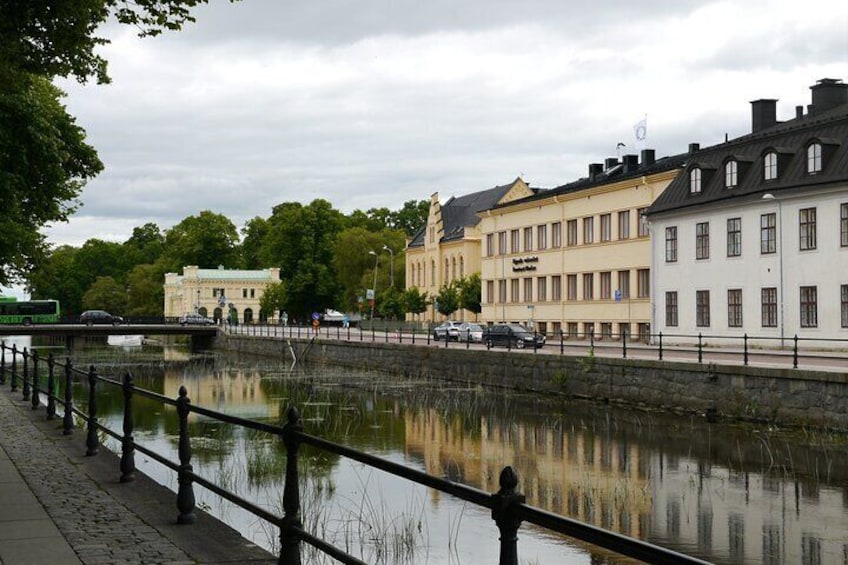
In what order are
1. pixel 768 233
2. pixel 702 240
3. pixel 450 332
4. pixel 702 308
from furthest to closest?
pixel 450 332 → pixel 702 240 → pixel 702 308 → pixel 768 233

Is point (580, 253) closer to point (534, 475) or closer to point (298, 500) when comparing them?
point (534, 475)

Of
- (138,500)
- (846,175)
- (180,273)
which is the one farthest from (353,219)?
(138,500)

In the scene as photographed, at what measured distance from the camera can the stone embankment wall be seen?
24.9m

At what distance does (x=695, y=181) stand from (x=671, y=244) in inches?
135

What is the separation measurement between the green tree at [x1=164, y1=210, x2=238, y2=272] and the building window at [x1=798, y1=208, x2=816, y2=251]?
115497 mm

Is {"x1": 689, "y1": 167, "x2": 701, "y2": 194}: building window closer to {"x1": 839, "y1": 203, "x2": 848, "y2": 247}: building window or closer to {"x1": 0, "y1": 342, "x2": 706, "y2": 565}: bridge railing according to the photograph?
{"x1": 839, "y1": 203, "x2": 848, "y2": 247}: building window

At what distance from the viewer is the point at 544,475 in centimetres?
2011

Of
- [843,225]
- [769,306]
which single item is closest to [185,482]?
[843,225]

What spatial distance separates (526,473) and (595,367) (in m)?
14.9

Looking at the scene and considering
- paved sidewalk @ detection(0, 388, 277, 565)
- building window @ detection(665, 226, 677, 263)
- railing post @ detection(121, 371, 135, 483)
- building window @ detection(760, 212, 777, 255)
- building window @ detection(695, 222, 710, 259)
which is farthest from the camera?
building window @ detection(665, 226, 677, 263)

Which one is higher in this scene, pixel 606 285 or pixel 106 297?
pixel 106 297

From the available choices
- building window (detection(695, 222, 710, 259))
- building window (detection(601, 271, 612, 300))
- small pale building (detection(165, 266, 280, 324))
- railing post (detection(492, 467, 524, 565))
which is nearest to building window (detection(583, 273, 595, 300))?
building window (detection(601, 271, 612, 300))

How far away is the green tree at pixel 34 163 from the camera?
88.4 feet

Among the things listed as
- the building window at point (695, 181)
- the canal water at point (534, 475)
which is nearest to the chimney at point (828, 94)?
the building window at point (695, 181)
